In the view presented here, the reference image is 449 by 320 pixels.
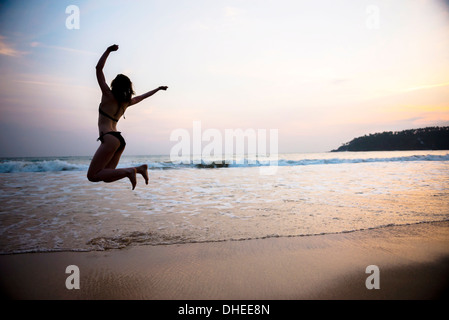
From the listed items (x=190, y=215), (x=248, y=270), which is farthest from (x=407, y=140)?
(x=248, y=270)

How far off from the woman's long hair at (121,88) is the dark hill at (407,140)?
74.4 metres

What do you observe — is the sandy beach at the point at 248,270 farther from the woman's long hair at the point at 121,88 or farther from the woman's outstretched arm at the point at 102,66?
the woman's outstretched arm at the point at 102,66

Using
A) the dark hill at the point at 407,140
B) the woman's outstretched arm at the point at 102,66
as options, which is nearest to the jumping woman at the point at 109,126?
the woman's outstretched arm at the point at 102,66

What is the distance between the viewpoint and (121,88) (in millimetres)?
3627

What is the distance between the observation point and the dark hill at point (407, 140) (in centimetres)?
5913

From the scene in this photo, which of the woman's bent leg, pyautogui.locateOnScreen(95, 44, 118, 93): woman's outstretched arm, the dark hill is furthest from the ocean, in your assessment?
the dark hill

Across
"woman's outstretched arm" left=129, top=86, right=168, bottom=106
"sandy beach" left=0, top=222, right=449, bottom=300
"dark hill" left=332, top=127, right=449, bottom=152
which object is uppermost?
"dark hill" left=332, top=127, right=449, bottom=152

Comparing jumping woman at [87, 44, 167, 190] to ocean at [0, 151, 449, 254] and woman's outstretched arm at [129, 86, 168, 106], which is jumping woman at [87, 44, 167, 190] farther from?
ocean at [0, 151, 449, 254]

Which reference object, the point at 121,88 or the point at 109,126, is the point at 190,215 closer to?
the point at 109,126

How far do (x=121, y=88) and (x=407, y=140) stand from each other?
7805cm

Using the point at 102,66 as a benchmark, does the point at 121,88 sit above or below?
below

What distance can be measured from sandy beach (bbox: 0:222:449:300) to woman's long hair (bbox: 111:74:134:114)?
2.21 metres

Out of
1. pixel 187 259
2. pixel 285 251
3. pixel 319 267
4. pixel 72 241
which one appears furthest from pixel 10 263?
pixel 319 267

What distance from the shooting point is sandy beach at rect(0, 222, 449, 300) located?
2545mm
